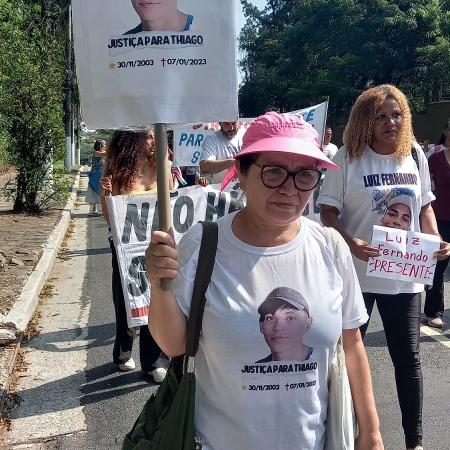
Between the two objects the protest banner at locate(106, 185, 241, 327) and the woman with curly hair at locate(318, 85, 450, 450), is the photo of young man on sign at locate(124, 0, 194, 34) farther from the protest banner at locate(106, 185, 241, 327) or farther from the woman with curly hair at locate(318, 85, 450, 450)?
the protest banner at locate(106, 185, 241, 327)

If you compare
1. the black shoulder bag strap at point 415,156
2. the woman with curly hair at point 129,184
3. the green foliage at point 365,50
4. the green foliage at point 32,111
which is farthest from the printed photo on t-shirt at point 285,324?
the green foliage at point 365,50

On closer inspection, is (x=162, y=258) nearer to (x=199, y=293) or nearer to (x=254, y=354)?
(x=199, y=293)

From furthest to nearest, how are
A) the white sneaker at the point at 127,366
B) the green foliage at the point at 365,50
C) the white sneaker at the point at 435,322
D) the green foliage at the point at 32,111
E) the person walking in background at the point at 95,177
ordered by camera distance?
the green foliage at the point at 365,50 < the person walking in background at the point at 95,177 < the green foliage at the point at 32,111 < the white sneaker at the point at 435,322 < the white sneaker at the point at 127,366

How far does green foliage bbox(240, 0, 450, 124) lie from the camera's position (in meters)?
31.5

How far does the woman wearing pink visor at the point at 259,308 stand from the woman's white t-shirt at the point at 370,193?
55.0 inches

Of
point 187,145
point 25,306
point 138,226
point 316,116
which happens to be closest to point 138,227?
point 138,226

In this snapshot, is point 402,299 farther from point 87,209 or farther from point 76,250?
point 87,209

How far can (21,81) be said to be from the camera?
Result: 39.9 feet

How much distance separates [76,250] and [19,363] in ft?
17.8

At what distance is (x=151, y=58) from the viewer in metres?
1.89

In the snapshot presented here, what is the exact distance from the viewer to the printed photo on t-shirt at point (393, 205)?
331 centimetres

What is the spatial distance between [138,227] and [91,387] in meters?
1.25

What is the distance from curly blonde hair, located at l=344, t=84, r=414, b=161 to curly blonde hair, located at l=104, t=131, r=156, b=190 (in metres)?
1.69

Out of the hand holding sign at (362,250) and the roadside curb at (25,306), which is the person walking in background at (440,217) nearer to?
the hand holding sign at (362,250)
